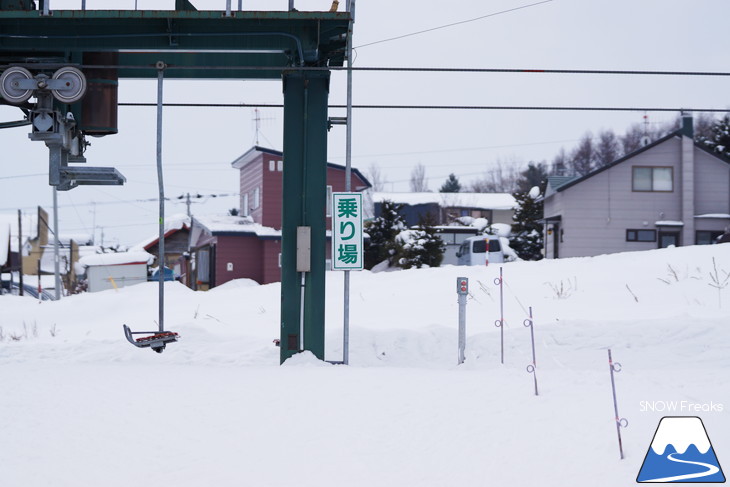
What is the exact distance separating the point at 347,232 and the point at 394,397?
343 centimetres

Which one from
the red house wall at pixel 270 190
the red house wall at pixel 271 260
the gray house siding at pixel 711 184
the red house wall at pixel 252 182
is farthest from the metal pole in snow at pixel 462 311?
the gray house siding at pixel 711 184

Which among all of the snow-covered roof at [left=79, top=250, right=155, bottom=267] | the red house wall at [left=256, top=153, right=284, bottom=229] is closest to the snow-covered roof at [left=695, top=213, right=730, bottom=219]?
the red house wall at [left=256, top=153, right=284, bottom=229]

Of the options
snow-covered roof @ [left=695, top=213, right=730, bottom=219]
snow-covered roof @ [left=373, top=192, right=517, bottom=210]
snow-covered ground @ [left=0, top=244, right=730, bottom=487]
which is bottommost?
snow-covered ground @ [left=0, top=244, right=730, bottom=487]

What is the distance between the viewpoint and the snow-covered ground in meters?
6.17

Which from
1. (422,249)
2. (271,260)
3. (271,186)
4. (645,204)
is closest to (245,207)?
(271,186)

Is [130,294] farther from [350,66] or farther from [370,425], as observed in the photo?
[370,425]

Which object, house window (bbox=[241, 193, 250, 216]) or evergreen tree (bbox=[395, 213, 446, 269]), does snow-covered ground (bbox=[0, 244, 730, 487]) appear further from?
house window (bbox=[241, 193, 250, 216])

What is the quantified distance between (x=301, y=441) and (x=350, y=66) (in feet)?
20.7

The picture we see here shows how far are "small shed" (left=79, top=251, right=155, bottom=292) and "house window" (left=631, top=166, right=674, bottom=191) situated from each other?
2508cm

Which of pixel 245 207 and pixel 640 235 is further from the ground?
pixel 245 207

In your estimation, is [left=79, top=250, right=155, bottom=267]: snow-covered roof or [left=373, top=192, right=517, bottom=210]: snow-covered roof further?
[left=373, top=192, right=517, bottom=210]: snow-covered roof

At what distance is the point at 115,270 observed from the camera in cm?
3881

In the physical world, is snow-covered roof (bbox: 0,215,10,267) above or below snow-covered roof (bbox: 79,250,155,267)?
above

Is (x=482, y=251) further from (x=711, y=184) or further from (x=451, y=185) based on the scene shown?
(x=451, y=185)
